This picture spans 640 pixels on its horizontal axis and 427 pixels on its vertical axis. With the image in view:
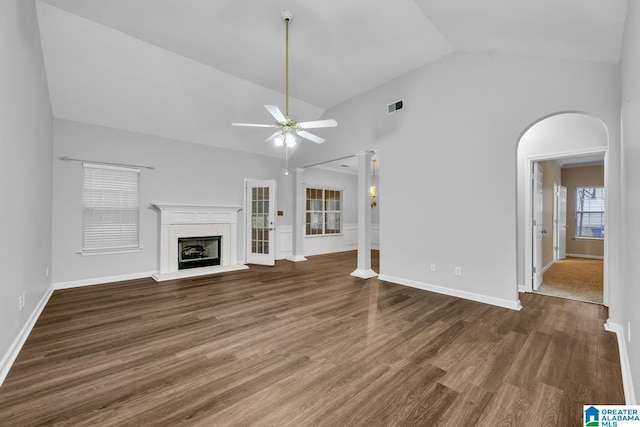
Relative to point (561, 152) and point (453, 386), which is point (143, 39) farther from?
point (561, 152)

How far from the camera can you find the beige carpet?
4.15 m

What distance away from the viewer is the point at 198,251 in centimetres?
620

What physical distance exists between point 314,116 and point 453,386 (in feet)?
18.7

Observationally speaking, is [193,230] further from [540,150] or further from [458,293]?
[540,150]

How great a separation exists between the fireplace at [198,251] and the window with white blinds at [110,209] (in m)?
0.88

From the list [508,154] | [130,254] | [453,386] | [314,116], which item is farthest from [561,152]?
[130,254]

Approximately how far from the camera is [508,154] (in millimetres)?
3604

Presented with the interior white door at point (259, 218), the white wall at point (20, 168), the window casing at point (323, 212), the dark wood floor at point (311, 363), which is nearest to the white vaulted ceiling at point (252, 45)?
the white wall at point (20, 168)

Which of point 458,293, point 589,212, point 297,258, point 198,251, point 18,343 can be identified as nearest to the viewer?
point 18,343

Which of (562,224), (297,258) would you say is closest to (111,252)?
(297,258)

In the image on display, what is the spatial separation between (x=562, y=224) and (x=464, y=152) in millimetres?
5633

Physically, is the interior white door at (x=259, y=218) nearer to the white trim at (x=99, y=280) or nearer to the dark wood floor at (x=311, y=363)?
the white trim at (x=99, y=280)

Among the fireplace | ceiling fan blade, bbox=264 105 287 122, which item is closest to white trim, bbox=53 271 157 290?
the fireplace

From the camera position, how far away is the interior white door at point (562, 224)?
694 cm
